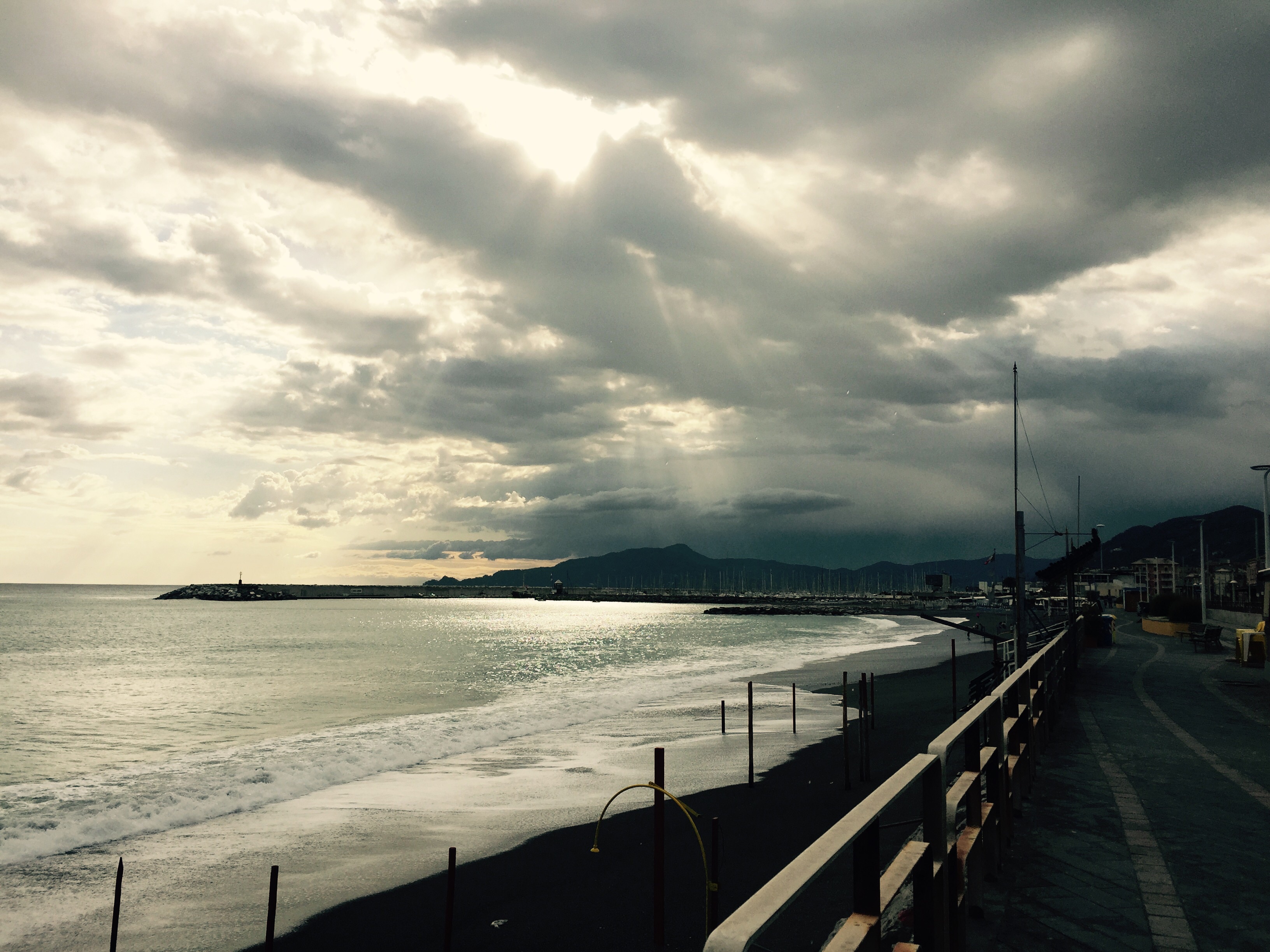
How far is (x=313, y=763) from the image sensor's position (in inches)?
990

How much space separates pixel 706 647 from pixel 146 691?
47.7 metres

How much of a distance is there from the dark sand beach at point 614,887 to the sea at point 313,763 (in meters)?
0.80

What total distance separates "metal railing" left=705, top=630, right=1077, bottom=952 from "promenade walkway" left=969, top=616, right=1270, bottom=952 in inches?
12.8

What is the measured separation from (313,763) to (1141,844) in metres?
23.5

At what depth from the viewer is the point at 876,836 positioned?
2.93 m

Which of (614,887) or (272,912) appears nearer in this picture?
(272,912)

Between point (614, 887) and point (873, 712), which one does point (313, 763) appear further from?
point (873, 712)

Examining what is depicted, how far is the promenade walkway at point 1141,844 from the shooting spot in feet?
18.1

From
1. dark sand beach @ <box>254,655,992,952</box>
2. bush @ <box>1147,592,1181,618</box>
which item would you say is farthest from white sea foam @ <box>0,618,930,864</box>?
bush @ <box>1147,592,1181,618</box>

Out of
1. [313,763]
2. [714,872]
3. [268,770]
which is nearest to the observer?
[714,872]

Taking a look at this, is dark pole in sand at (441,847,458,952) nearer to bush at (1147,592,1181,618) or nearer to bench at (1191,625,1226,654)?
bench at (1191,625,1226,654)

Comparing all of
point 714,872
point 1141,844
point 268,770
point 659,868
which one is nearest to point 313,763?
point 268,770

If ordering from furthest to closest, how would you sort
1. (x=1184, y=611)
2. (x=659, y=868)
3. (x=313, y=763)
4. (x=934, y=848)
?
1. (x=1184, y=611)
2. (x=313, y=763)
3. (x=659, y=868)
4. (x=934, y=848)

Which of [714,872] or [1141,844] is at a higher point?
[1141,844]
